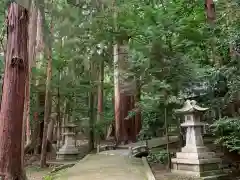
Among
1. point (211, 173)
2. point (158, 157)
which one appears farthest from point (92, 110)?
point (211, 173)

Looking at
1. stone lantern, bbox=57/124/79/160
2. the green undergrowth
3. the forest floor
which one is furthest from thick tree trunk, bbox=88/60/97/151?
the green undergrowth

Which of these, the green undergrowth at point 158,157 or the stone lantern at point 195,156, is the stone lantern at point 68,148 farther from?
the stone lantern at point 195,156

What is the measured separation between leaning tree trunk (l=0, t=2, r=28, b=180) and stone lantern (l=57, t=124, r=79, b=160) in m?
8.28

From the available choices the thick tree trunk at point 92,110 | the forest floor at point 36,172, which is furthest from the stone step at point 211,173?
the thick tree trunk at point 92,110

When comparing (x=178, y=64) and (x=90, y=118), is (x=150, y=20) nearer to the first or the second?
(x=178, y=64)

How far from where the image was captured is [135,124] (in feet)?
54.8

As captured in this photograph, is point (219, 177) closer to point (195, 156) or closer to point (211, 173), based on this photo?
point (211, 173)

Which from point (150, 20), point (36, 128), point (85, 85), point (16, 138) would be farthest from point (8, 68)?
point (36, 128)

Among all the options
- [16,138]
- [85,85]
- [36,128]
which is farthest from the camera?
[36,128]

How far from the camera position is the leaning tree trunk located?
6.24 meters

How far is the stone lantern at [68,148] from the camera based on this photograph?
14648 mm

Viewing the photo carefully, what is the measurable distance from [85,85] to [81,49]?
200cm

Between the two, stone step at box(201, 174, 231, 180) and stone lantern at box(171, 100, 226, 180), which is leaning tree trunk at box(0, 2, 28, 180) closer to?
stone lantern at box(171, 100, 226, 180)

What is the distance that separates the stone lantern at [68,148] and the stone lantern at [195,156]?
Result: 7.27 metres
